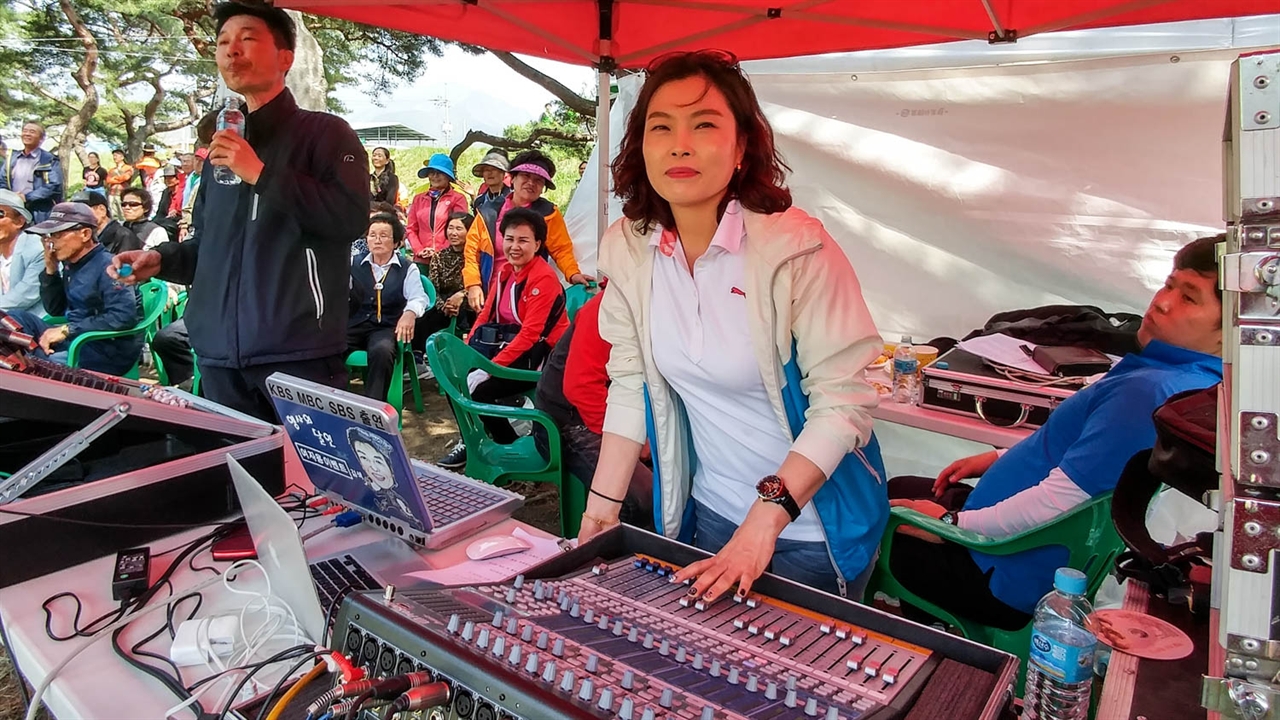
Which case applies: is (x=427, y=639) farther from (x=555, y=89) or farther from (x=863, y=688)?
(x=555, y=89)

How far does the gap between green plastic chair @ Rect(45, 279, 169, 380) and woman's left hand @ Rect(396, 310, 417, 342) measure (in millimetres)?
1426

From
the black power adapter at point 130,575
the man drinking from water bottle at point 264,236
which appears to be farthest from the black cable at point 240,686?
the man drinking from water bottle at point 264,236

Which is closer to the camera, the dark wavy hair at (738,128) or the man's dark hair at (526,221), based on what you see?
the dark wavy hair at (738,128)

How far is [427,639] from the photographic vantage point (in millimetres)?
764

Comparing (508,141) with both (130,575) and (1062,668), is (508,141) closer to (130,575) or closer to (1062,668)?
(130,575)

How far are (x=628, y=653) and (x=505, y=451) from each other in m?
2.32

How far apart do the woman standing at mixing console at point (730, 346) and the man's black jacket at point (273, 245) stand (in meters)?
0.98

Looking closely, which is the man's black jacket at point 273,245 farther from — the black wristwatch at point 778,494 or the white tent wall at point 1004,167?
the white tent wall at point 1004,167

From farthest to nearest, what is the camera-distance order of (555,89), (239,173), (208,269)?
(555,89)
(208,269)
(239,173)

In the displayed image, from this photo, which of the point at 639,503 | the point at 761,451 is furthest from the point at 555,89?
the point at 761,451

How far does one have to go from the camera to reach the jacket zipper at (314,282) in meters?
2.13

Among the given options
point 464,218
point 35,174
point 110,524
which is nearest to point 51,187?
point 35,174

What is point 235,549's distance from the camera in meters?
1.37

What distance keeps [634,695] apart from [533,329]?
3716mm
